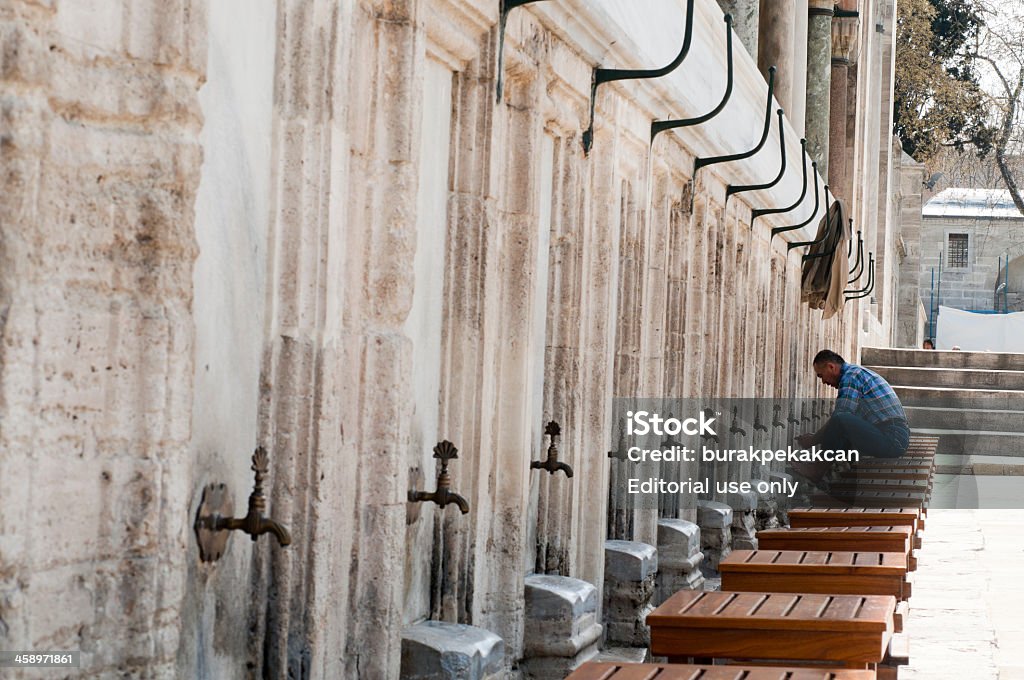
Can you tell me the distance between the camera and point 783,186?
33.6 feet

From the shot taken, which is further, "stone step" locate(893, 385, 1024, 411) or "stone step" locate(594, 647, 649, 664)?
"stone step" locate(893, 385, 1024, 411)

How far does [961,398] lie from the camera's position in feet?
63.8

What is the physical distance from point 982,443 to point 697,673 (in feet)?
49.4

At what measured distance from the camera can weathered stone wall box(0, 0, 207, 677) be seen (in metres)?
2.12

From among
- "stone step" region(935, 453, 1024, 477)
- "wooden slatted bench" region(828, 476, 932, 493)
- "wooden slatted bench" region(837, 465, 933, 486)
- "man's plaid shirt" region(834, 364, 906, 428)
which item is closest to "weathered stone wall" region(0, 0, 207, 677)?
"wooden slatted bench" region(828, 476, 932, 493)

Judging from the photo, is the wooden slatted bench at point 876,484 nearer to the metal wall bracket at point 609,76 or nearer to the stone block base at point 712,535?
the stone block base at point 712,535

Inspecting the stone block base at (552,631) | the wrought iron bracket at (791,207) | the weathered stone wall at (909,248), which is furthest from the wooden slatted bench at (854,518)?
the weathered stone wall at (909,248)

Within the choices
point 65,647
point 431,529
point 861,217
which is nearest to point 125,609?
point 65,647

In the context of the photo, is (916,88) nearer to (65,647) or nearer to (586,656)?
(586,656)

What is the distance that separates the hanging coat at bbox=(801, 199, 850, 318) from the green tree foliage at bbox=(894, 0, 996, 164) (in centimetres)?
2466

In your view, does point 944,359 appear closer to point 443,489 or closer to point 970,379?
point 970,379

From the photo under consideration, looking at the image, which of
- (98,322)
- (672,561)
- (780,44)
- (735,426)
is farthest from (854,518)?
(780,44)

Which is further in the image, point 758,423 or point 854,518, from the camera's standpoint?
point 758,423

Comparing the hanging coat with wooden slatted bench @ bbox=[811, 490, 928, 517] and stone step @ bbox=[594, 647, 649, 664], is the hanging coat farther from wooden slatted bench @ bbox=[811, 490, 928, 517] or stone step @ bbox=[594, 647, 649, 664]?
stone step @ bbox=[594, 647, 649, 664]
